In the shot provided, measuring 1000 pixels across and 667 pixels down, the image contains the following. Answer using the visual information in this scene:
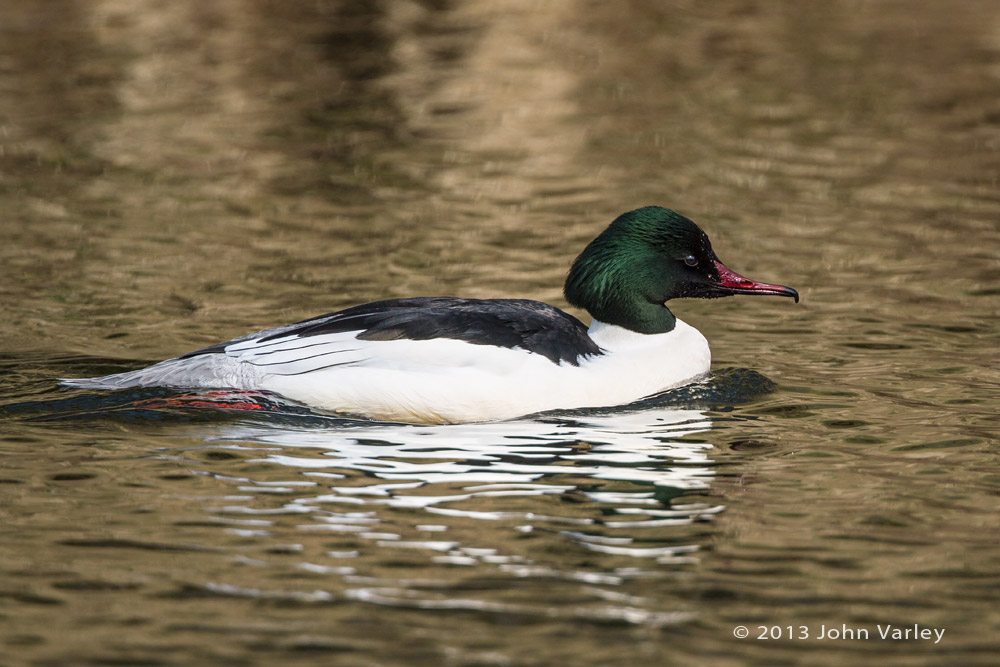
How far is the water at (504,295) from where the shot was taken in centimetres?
513

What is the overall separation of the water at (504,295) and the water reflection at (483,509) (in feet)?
0.08

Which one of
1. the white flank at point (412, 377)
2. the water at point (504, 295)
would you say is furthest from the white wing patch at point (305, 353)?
the water at point (504, 295)

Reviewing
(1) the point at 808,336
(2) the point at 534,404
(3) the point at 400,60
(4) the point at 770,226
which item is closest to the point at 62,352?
(2) the point at 534,404

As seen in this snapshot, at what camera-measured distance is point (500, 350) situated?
7.38 meters

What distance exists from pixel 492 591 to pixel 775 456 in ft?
7.50

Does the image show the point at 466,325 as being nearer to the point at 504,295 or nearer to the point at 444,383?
the point at 444,383

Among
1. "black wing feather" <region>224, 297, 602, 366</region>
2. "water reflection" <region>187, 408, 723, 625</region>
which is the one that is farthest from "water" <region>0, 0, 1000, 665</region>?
"black wing feather" <region>224, 297, 602, 366</region>

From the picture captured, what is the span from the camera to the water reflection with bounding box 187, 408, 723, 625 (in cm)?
524

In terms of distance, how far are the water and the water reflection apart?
0.02 m

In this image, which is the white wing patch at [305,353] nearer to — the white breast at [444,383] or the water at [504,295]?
the white breast at [444,383]

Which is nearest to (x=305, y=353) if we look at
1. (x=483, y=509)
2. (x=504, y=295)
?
(x=483, y=509)

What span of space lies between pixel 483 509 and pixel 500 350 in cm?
149

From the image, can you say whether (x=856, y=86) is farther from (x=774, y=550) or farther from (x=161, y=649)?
(x=161, y=649)

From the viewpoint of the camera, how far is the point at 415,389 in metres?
7.35
